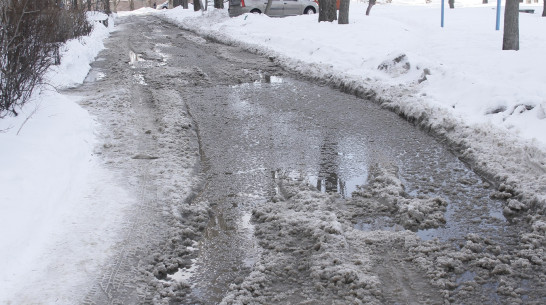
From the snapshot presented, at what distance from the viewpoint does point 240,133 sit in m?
7.46

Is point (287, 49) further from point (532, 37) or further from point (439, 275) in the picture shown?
point (439, 275)

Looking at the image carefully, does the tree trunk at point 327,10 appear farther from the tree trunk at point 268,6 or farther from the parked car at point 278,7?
the parked car at point 278,7

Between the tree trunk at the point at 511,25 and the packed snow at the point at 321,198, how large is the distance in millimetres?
314

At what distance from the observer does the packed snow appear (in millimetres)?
3820

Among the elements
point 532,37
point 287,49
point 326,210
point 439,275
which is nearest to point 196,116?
point 326,210

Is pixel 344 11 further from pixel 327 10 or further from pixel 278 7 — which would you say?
pixel 278 7

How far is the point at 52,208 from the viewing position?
4695 mm

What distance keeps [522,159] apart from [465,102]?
2615 mm

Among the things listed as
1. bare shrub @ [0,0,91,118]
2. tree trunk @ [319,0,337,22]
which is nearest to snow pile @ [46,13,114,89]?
bare shrub @ [0,0,91,118]

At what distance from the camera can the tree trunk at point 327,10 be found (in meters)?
19.8

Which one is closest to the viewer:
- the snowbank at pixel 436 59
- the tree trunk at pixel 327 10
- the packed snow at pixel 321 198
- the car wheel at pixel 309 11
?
the packed snow at pixel 321 198

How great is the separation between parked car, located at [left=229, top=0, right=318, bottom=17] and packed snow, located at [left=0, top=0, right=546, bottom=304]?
44.7ft

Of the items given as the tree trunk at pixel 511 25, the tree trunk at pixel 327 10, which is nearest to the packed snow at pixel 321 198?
the tree trunk at pixel 511 25

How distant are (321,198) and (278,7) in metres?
24.0
